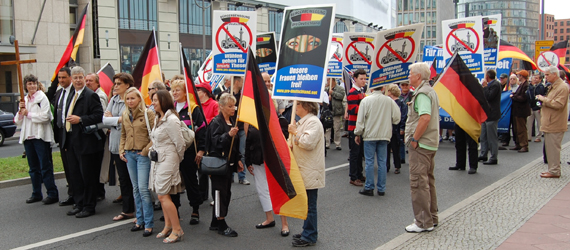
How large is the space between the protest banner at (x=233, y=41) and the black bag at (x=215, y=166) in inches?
130

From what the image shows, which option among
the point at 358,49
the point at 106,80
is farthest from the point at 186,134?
the point at 358,49

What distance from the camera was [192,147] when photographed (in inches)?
260

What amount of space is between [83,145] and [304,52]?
11.5ft

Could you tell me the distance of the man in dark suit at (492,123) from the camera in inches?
415

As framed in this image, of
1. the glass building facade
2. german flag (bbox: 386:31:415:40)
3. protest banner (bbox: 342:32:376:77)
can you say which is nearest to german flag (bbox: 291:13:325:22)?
german flag (bbox: 386:31:415:40)

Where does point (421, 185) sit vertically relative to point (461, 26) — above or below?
below

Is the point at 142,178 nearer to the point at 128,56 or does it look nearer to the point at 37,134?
the point at 37,134

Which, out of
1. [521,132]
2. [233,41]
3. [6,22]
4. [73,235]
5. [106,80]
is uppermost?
[6,22]

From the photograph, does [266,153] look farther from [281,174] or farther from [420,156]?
[420,156]

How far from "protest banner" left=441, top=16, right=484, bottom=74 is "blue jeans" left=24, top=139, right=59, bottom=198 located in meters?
9.11

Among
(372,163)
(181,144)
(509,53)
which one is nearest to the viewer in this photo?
(181,144)

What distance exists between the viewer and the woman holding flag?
6.49m

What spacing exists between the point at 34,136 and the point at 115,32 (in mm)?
21907

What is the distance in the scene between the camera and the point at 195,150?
655 centimetres
